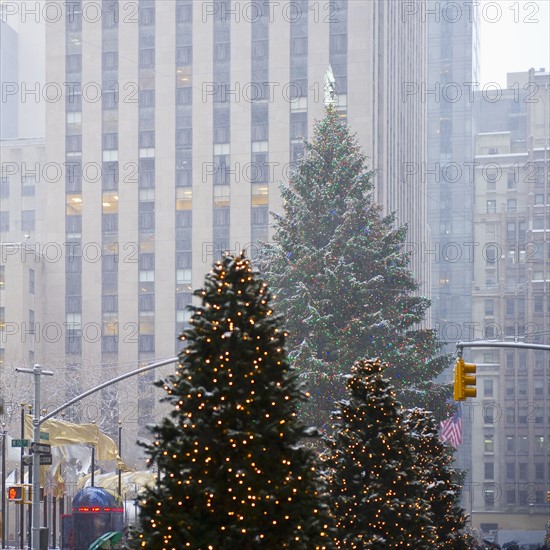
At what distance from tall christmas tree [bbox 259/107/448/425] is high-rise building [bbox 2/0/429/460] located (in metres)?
60.6

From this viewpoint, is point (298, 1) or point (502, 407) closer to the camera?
point (298, 1)

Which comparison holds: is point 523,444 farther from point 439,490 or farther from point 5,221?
point 439,490

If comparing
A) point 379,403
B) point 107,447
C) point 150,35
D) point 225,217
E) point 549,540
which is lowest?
point 549,540

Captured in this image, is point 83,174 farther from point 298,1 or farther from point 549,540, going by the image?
point 549,540

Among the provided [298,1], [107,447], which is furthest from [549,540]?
[107,447]

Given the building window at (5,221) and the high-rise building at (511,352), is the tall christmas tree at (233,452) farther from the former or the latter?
the building window at (5,221)

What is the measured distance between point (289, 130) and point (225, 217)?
9.51 metres

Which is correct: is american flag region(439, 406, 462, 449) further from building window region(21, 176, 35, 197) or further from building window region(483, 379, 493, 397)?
building window region(483, 379, 493, 397)

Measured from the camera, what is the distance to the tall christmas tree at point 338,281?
154ft

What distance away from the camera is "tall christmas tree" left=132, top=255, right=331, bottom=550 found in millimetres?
17156

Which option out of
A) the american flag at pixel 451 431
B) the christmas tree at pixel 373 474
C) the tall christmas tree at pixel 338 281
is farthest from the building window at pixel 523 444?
the christmas tree at pixel 373 474

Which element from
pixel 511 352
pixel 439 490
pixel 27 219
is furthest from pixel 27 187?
pixel 439 490

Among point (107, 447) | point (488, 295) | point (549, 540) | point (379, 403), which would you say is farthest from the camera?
point (488, 295)

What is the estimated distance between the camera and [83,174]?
119 m
